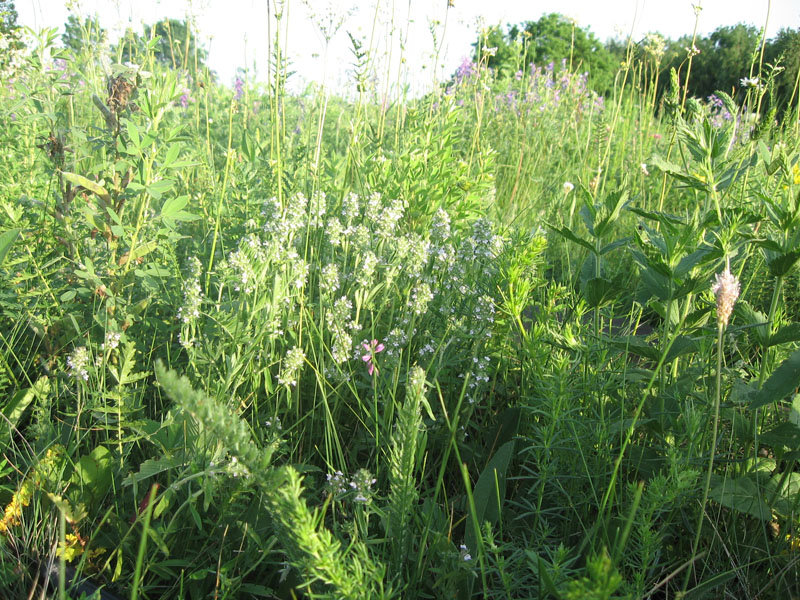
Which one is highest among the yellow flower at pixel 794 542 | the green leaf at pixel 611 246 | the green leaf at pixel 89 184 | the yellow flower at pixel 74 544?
the green leaf at pixel 89 184

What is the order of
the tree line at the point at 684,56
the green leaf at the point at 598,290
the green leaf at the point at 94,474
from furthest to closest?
the tree line at the point at 684,56, the green leaf at the point at 598,290, the green leaf at the point at 94,474

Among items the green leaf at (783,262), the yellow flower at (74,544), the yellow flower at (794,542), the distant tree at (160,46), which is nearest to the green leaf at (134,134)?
the distant tree at (160,46)

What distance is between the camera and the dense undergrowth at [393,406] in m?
1.17

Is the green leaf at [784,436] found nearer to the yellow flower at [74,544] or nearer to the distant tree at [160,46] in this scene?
the yellow flower at [74,544]

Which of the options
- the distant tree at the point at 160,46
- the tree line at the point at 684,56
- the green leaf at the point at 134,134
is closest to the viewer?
the green leaf at the point at 134,134

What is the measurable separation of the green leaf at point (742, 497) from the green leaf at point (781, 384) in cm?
21

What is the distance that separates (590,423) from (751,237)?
596 mm

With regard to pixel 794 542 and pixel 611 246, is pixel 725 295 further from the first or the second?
pixel 794 542

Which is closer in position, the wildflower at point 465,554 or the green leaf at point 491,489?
the wildflower at point 465,554

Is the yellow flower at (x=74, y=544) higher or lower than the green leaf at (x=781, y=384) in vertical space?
lower

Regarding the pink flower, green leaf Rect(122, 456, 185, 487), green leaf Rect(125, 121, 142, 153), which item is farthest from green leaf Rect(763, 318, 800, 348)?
green leaf Rect(125, 121, 142, 153)

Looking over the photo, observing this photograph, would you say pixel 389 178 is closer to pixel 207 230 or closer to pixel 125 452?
pixel 207 230

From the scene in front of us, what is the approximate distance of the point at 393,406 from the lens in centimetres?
147

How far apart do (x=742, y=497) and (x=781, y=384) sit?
0.95 feet
